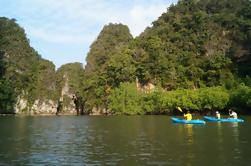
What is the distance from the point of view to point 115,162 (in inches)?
707

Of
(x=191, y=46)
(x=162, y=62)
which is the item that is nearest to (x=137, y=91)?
(x=162, y=62)

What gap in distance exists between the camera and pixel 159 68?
8019 centimetres

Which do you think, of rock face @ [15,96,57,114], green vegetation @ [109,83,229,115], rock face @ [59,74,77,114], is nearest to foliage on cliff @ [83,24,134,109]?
green vegetation @ [109,83,229,115]

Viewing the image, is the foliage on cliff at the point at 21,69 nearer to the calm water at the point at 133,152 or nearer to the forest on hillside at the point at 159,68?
the forest on hillside at the point at 159,68

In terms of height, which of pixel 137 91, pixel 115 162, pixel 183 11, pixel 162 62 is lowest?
pixel 115 162

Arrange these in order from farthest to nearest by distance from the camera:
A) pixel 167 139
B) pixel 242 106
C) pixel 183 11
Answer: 1. pixel 183 11
2. pixel 242 106
3. pixel 167 139

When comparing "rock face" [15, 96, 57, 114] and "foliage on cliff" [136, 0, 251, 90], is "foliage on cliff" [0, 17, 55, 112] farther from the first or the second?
"foliage on cliff" [136, 0, 251, 90]

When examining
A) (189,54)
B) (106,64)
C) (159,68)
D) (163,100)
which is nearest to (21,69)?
(106,64)

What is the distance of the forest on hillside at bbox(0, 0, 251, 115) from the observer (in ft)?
238

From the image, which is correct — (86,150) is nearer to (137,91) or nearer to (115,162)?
(115,162)

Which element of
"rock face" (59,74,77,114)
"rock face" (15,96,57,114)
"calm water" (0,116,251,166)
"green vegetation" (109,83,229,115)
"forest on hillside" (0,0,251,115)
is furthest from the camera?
"rock face" (59,74,77,114)

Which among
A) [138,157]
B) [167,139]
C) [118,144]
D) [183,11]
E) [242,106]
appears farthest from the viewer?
[183,11]

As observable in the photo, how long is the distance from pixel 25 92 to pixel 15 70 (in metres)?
5.54

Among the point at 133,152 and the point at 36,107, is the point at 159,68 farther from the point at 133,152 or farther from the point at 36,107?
the point at 133,152
